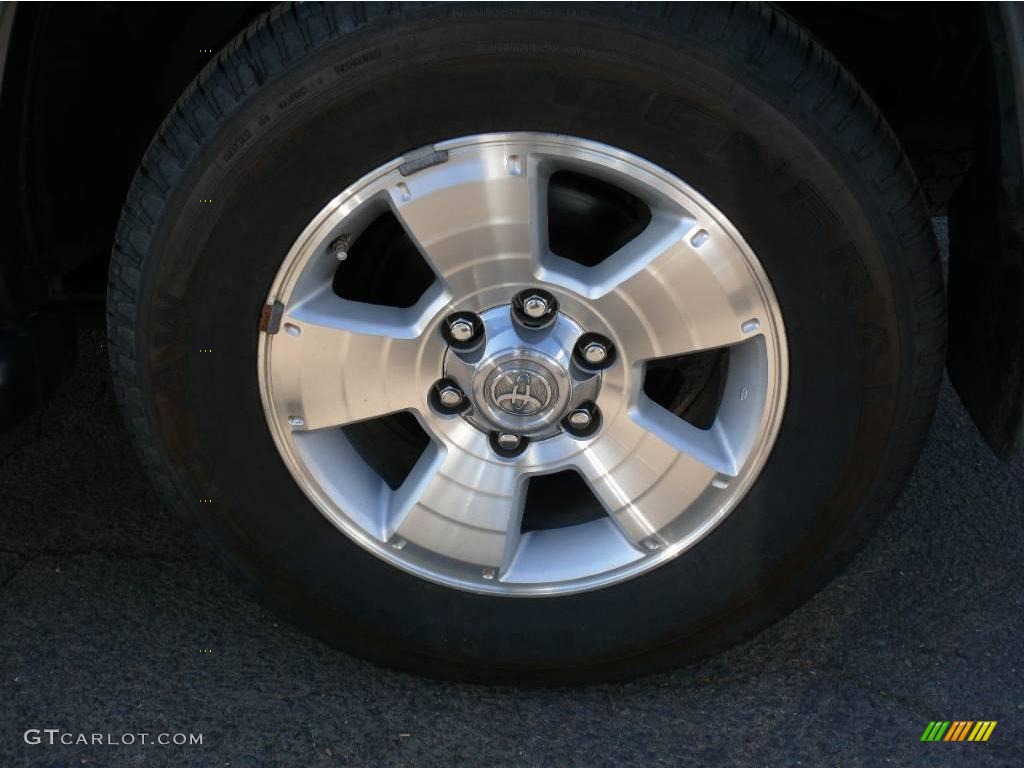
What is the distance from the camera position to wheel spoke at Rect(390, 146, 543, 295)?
1.72 metres

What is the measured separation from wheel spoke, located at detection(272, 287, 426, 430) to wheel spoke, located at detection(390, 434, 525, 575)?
5.2 inches

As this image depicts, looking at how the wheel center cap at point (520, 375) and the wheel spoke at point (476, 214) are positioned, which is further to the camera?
the wheel center cap at point (520, 375)

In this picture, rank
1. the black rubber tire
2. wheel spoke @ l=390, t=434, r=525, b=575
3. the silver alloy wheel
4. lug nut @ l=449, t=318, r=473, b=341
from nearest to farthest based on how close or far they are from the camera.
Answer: the black rubber tire
the silver alloy wheel
lug nut @ l=449, t=318, r=473, b=341
wheel spoke @ l=390, t=434, r=525, b=575

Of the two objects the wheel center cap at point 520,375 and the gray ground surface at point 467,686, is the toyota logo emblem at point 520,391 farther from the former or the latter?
the gray ground surface at point 467,686

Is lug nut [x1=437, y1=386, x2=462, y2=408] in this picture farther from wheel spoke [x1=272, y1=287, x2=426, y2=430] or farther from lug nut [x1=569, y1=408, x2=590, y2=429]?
lug nut [x1=569, y1=408, x2=590, y2=429]

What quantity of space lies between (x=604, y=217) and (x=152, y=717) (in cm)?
123

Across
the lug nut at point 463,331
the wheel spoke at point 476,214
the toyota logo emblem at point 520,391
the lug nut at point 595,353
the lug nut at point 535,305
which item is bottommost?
the toyota logo emblem at point 520,391

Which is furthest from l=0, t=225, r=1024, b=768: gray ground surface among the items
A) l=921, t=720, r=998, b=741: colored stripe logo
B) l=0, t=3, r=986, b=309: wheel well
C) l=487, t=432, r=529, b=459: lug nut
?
l=0, t=3, r=986, b=309: wheel well

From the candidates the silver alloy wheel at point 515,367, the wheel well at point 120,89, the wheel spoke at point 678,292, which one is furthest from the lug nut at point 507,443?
the wheel well at point 120,89

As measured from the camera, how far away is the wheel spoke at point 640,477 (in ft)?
6.27

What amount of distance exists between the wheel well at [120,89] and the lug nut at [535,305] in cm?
63

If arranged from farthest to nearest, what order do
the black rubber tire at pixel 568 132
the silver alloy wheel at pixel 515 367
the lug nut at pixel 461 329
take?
the lug nut at pixel 461 329 → the silver alloy wheel at pixel 515 367 → the black rubber tire at pixel 568 132

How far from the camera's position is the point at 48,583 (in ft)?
7.77

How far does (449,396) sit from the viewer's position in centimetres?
190
